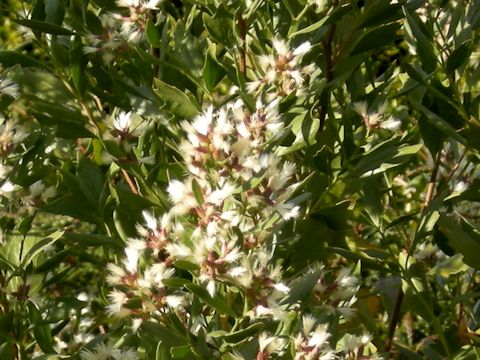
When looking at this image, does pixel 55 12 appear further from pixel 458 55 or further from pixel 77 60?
pixel 458 55

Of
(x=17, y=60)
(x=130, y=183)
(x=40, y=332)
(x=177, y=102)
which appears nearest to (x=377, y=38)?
(x=177, y=102)

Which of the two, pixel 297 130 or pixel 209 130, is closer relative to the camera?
pixel 209 130

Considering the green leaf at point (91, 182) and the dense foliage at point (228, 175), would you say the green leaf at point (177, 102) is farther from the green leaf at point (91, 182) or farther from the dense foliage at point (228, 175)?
the green leaf at point (91, 182)

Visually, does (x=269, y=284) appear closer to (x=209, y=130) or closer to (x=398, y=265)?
(x=209, y=130)

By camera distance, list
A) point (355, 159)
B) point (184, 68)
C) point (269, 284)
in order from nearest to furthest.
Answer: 1. point (269, 284)
2. point (184, 68)
3. point (355, 159)

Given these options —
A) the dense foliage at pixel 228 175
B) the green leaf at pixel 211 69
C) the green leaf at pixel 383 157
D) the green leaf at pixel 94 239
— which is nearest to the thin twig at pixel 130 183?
the dense foliage at pixel 228 175

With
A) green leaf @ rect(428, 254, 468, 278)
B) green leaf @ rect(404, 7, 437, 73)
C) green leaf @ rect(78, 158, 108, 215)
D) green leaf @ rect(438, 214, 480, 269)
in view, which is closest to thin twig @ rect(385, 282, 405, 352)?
green leaf @ rect(428, 254, 468, 278)

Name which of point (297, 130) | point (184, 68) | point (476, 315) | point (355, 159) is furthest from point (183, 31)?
point (476, 315)
